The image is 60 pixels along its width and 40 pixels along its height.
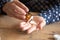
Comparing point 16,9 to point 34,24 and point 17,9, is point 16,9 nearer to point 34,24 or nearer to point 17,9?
point 17,9

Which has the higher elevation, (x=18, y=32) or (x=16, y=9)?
(x=16, y=9)

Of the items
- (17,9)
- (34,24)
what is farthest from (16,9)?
(34,24)

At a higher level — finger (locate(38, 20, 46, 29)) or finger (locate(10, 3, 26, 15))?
finger (locate(10, 3, 26, 15))

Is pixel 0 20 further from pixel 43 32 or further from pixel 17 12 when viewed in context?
pixel 43 32

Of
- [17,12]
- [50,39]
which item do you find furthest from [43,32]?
[17,12]
